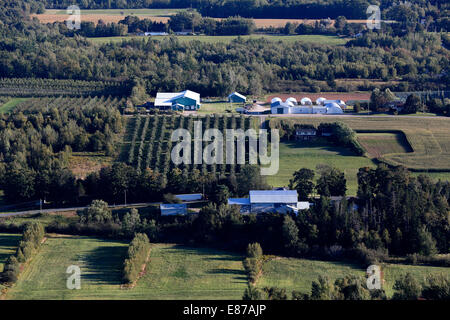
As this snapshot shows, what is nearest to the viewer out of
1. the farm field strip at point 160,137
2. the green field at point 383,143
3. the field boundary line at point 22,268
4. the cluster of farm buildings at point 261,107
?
the field boundary line at point 22,268

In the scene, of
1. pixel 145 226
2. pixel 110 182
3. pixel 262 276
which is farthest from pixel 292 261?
pixel 110 182

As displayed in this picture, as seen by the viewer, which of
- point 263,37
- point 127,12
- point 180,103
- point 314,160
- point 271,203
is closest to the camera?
point 271,203

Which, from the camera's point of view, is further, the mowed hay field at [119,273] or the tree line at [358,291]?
the mowed hay field at [119,273]

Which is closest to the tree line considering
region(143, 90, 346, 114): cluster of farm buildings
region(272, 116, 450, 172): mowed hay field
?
region(272, 116, 450, 172): mowed hay field

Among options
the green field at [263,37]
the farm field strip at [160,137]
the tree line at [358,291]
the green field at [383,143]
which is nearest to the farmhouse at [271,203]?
the farm field strip at [160,137]

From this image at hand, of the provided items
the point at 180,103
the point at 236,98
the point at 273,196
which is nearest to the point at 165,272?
the point at 273,196

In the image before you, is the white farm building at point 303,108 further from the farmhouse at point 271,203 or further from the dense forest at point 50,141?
the farmhouse at point 271,203

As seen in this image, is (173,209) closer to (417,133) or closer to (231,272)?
(231,272)
